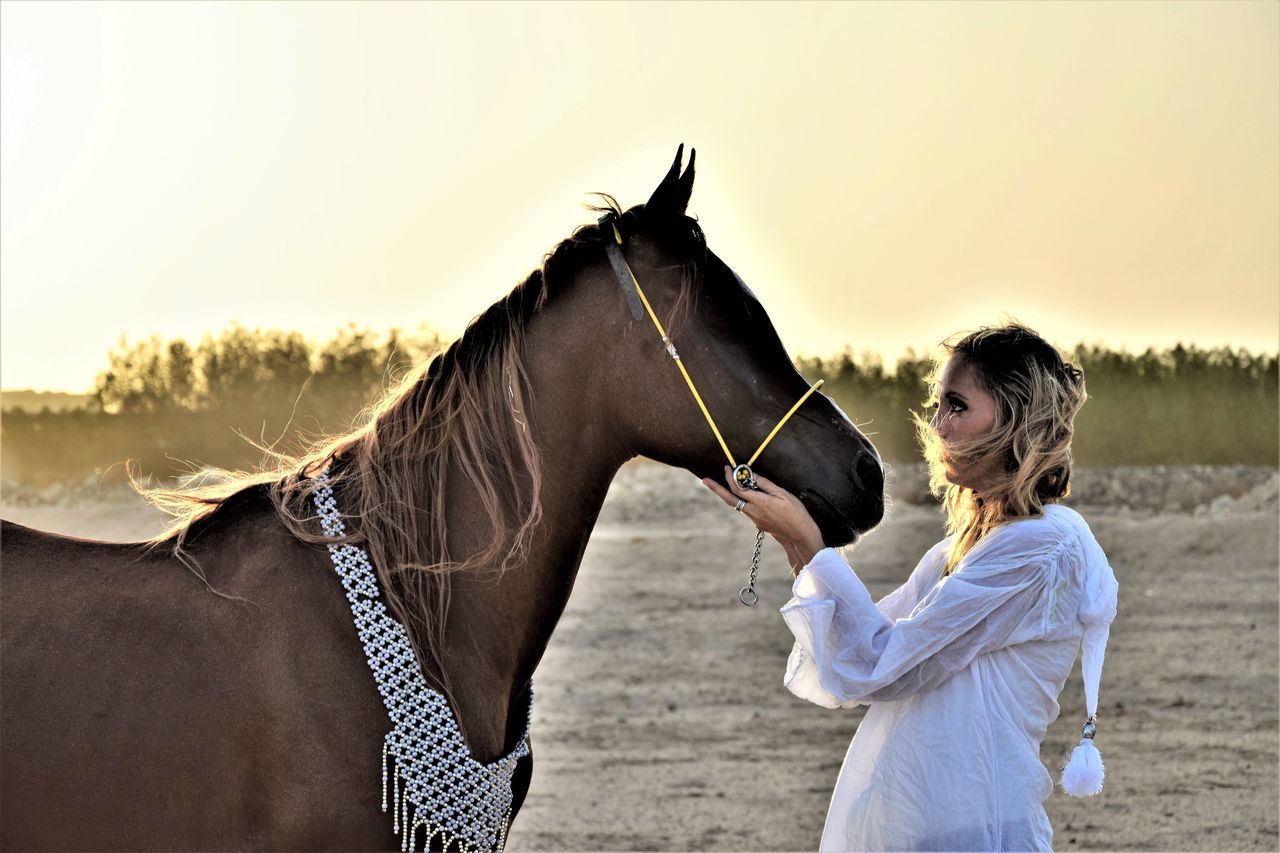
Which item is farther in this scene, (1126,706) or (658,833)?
(1126,706)

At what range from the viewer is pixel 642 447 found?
9.20ft

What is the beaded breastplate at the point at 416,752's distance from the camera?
2.60 m

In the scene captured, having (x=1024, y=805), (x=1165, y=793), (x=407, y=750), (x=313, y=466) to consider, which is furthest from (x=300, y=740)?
(x=1165, y=793)

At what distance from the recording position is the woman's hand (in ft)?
8.82

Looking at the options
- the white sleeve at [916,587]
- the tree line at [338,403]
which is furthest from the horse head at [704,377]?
the tree line at [338,403]

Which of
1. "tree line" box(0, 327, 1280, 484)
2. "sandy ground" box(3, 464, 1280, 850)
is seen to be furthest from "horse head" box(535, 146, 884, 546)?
"tree line" box(0, 327, 1280, 484)

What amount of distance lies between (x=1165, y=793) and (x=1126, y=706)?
2.18 metres

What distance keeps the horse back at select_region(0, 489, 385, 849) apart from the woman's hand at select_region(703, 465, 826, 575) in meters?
0.91

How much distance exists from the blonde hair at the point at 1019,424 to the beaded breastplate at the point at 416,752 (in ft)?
4.19

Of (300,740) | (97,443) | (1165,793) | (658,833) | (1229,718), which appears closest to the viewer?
(300,740)

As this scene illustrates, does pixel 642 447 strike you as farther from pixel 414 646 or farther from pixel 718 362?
pixel 414 646

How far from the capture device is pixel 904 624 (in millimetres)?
2727

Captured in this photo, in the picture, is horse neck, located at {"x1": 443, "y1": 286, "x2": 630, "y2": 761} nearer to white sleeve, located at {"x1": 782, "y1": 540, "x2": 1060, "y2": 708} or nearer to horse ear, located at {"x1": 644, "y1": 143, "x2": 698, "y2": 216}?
horse ear, located at {"x1": 644, "y1": 143, "x2": 698, "y2": 216}

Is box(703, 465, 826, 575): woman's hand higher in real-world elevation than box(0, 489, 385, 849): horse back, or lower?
higher
